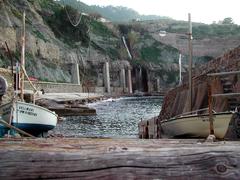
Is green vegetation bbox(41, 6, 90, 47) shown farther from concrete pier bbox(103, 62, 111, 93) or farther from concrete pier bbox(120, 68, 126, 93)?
concrete pier bbox(120, 68, 126, 93)

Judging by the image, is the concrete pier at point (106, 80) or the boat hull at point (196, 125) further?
the concrete pier at point (106, 80)

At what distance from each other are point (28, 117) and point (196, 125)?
934 centimetres

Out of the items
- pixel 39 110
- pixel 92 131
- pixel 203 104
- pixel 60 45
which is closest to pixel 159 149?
pixel 203 104

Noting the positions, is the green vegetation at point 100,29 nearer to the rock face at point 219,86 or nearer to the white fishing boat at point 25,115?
the white fishing boat at point 25,115

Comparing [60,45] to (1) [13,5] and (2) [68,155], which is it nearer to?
(1) [13,5]

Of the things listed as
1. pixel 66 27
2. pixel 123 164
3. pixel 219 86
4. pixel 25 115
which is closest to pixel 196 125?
pixel 219 86

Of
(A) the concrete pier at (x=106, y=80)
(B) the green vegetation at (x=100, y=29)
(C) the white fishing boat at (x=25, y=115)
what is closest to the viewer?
(C) the white fishing boat at (x=25, y=115)

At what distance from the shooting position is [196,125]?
38.4 ft

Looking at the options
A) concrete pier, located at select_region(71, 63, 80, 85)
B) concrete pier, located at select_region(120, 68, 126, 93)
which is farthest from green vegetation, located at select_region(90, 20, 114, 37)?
concrete pier, located at select_region(71, 63, 80, 85)

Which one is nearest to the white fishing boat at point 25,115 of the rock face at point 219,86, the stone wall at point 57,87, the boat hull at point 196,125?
the rock face at point 219,86

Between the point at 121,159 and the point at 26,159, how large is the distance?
1.47 ft

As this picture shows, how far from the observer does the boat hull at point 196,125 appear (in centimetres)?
1041

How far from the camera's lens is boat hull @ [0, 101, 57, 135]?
17.4 meters

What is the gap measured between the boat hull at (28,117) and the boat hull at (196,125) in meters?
7.14
